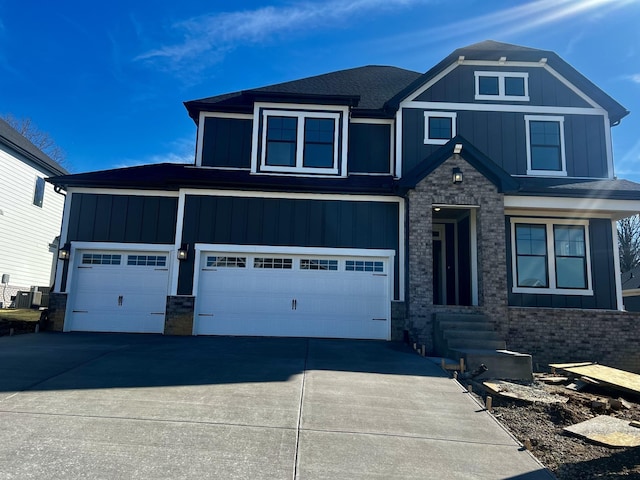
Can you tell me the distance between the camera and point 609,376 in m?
7.48

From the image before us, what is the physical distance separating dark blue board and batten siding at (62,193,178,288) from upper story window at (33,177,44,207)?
9.22 meters

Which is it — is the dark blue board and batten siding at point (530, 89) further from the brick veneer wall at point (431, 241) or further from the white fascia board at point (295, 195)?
the white fascia board at point (295, 195)

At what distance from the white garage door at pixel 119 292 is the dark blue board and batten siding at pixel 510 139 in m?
7.70

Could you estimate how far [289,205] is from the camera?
436 inches

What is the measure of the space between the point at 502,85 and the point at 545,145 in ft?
7.17

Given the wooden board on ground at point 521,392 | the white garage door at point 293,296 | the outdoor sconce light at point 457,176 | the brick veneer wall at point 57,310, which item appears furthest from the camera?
the brick veneer wall at point 57,310

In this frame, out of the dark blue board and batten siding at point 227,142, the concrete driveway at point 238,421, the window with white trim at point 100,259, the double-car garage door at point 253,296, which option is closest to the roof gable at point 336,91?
the dark blue board and batten siding at point 227,142

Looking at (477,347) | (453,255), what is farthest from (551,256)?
(477,347)

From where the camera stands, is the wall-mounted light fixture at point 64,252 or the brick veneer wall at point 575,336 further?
the wall-mounted light fixture at point 64,252

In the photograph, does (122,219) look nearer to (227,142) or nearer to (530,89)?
(227,142)

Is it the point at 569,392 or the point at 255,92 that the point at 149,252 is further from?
the point at 569,392

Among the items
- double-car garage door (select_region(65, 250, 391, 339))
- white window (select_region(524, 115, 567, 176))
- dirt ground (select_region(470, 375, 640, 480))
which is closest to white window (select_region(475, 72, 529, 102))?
white window (select_region(524, 115, 567, 176))

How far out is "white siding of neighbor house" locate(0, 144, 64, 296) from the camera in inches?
647

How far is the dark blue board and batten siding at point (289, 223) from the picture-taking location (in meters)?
10.9
